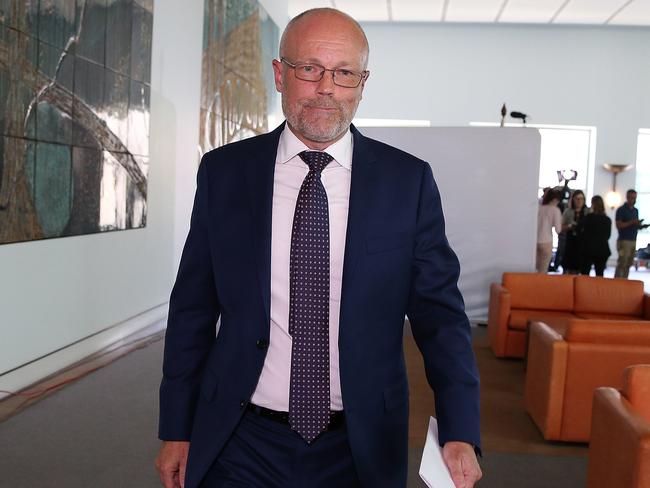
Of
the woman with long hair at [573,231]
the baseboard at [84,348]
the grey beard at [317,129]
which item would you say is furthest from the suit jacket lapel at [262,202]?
the woman with long hair at [573,231]

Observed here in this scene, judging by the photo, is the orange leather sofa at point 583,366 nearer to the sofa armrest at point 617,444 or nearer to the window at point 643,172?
the sofa armrest at point 617,444

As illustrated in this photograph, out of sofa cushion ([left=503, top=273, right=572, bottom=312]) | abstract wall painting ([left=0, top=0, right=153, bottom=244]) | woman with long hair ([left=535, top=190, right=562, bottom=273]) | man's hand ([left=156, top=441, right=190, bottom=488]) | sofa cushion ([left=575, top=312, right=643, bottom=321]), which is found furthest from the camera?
woman with long hair ([left=535, top=190, right=562, bottom=273])

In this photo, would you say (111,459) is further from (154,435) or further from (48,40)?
(48,40)

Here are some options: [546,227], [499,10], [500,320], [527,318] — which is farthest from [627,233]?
[500,320]

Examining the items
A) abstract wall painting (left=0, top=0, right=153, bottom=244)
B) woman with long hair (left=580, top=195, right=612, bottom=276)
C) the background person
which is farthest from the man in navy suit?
the background person

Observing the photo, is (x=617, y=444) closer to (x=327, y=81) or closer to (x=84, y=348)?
(x=327, y=81)

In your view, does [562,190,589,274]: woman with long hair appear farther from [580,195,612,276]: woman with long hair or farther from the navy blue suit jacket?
the navy blue suit jacket

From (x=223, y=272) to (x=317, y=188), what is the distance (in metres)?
0.29

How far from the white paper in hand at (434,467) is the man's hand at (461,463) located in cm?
2

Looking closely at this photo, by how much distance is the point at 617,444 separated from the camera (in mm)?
3035

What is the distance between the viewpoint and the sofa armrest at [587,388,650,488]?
277 centimetres

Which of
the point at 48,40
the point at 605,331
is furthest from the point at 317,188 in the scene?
the point at 48,40

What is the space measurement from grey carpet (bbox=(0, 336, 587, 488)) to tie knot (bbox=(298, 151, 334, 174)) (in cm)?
248

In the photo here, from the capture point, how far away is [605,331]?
A: 464 cm
